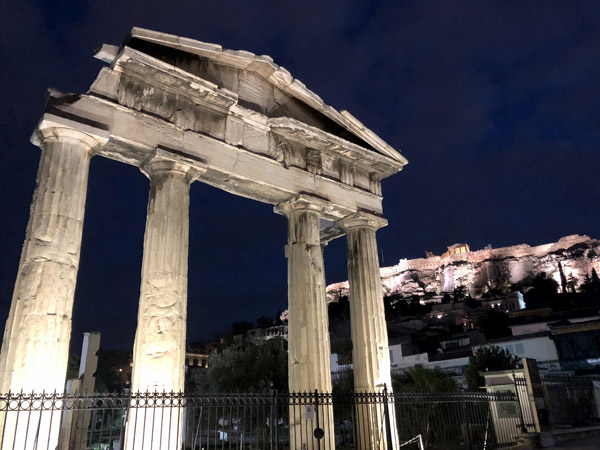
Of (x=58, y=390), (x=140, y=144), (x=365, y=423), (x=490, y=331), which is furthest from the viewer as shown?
(x=490, y=331)

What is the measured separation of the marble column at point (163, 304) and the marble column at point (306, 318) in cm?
293

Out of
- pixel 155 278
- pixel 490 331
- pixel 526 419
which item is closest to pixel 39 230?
pixel 155 278

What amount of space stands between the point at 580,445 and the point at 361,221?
25.4ft

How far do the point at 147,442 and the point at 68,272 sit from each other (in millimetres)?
3202

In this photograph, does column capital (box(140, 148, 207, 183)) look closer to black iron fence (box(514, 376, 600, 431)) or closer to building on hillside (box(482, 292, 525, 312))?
black iron fence (box(514, 376, 600, 431))

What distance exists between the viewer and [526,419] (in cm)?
1223

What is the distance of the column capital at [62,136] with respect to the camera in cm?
855

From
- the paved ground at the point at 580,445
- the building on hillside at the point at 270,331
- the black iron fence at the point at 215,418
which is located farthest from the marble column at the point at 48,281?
the building on hillside at the point at 270,331

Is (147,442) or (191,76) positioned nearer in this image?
(147,442)

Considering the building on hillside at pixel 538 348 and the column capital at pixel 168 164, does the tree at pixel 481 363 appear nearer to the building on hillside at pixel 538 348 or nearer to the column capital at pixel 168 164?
the building on hillside at pixel 538 348

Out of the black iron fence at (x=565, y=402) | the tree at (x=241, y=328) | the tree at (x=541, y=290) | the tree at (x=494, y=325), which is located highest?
the tree at (x=541, y=290)

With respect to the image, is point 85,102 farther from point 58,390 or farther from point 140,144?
point 58,390

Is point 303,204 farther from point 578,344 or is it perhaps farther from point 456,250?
point 456,250

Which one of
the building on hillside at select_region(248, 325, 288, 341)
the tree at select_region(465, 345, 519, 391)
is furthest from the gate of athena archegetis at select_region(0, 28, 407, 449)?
the building on hillside at select_region(248, 325, 288, 341)
